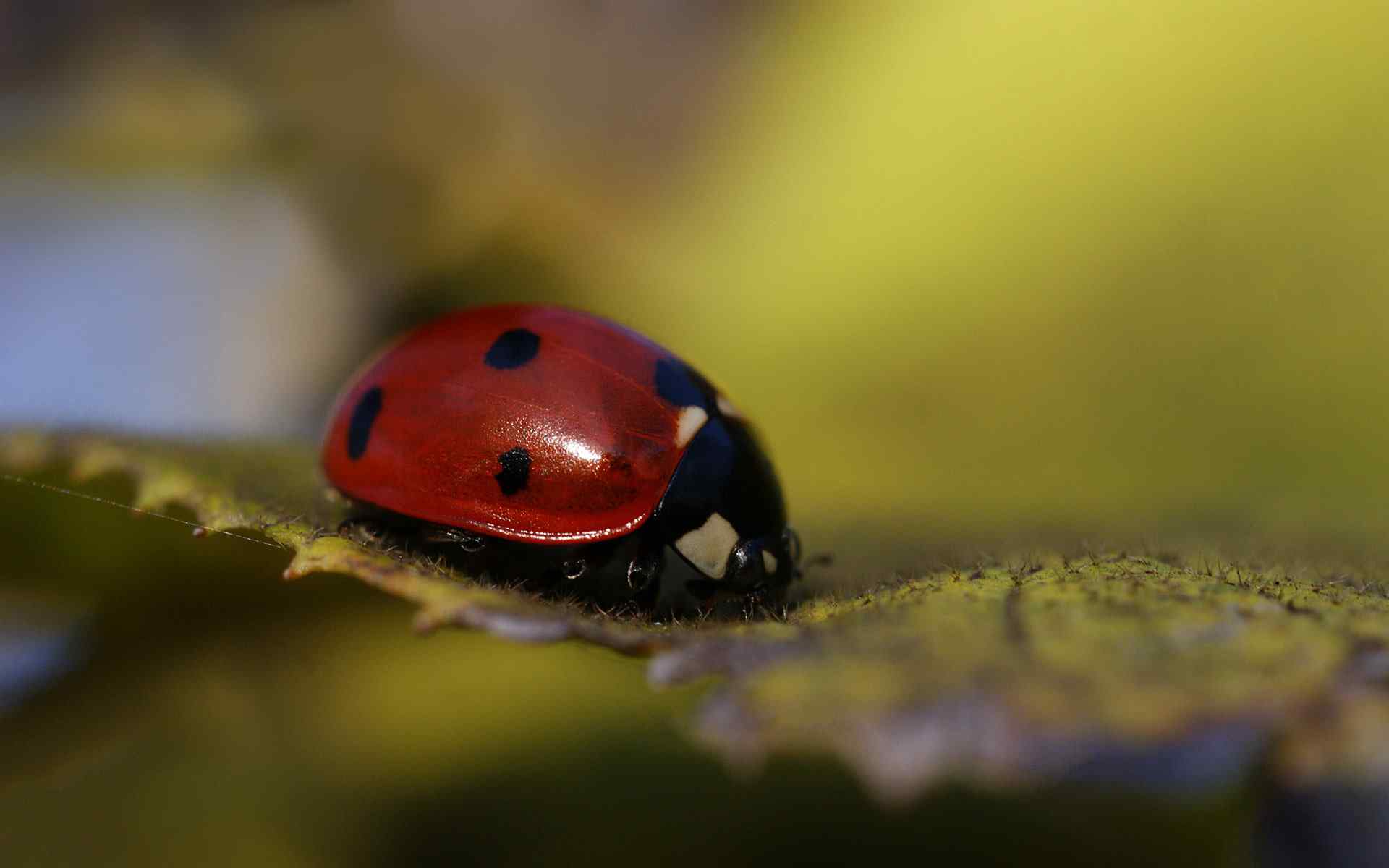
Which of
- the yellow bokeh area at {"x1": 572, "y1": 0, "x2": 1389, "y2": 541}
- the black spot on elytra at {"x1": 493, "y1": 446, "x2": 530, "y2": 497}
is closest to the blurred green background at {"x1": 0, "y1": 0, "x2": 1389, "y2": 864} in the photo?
the yellow bokeh area at {"x1": 572, "y1": 0, "x2": 1389, "y2": 541}

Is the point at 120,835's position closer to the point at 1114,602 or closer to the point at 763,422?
the point at 1114,602

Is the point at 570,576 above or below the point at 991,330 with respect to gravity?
below

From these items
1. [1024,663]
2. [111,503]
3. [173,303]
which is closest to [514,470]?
[111,503]

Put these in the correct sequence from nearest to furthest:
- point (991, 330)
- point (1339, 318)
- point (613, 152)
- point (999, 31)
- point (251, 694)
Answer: point (251, 694) < point (1339, 318) < point (991, 330) < point (999, 31) < point (613, 152)

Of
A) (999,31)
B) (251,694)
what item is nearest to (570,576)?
(251,694)

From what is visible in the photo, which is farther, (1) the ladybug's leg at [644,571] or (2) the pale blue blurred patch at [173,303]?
(2) the pale blue blurred patch at [173,303]

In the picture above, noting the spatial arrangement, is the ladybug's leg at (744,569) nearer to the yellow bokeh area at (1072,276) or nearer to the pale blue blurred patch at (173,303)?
the yellow bokeh area at (1072,276)

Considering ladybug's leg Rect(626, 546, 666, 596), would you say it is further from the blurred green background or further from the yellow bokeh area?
the yellow bokeh area

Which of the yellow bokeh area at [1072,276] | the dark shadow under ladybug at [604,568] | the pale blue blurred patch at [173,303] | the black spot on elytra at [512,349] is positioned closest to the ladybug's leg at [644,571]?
the dark shadow under ladybug at [604,568]
